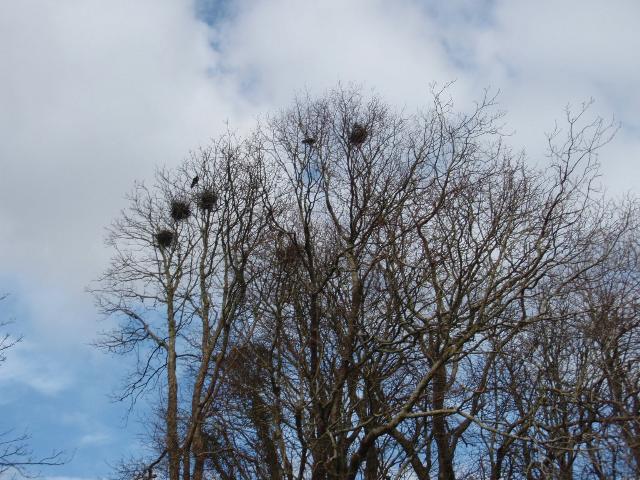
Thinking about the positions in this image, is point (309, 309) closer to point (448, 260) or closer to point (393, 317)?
point (393, 317)

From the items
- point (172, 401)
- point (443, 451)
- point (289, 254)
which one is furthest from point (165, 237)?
point (443, 451)

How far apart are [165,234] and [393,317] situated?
7560mm

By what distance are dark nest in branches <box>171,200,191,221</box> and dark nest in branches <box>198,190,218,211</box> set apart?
2.31 ft

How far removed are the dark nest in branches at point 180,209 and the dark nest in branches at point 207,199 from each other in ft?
2.31

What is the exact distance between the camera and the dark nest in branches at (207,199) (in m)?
13.8

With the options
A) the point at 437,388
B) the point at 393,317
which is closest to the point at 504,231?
the point at 393,317

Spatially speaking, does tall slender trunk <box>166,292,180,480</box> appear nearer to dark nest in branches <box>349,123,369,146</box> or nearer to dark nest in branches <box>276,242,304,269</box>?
dark nest in branches <box>276,242,304,269</box>

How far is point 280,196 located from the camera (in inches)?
444

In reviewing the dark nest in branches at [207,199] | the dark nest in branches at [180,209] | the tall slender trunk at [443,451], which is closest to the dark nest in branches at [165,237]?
the dark nest in branches at [180,209]

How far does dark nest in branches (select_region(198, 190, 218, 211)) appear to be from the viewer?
1379cm

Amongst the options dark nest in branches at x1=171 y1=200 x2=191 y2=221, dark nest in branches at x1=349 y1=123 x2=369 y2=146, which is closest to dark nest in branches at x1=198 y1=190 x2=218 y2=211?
dark nest in branches at x1=171 y1=200 x2=191 y2=221

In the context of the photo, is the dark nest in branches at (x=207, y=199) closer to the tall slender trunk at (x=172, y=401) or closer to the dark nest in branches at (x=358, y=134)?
the tall slender trunk at (x=172, y=401)

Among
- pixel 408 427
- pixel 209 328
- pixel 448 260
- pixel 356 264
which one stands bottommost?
pixel 408 427

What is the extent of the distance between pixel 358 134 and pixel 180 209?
555 centimetres
